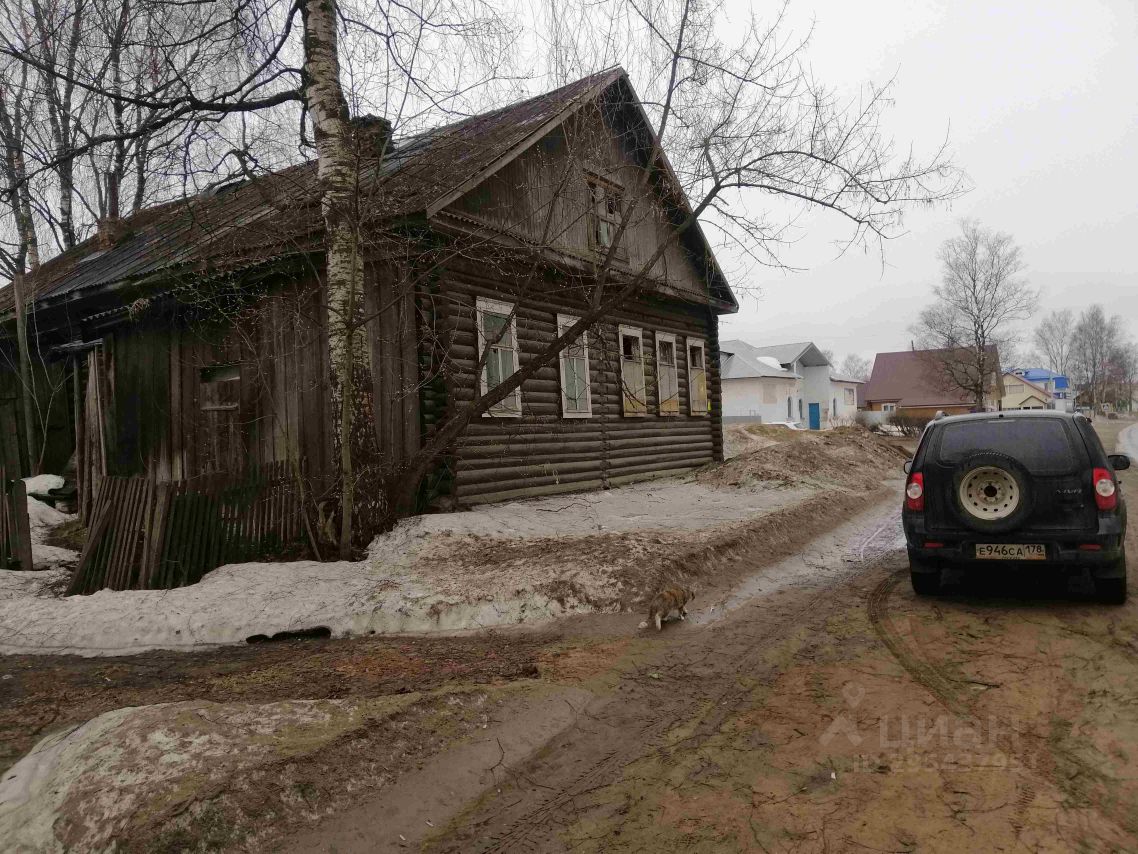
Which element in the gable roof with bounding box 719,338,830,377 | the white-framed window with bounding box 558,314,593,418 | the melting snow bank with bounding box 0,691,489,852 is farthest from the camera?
the gable roof with bounding box 719,338,830,377

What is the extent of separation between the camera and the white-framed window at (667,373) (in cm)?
1544

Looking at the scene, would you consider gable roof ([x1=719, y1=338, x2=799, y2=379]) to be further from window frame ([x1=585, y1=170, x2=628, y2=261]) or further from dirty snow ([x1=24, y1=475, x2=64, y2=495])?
dirty snow ([x1=24, y1=475, x2=64, y2=495])

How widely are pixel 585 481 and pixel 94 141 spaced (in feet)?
28.2

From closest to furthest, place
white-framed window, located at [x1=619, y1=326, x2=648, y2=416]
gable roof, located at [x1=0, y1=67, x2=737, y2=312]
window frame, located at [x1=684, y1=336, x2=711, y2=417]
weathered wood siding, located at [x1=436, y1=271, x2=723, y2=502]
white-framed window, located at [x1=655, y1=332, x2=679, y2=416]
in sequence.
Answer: gable roof, located at [x1=0, y1=67, x2=737, y2=312] → weathered wood siding, located at [x1=436, y1=271, x2=723, y2=502] → white-framed window, located at [x1=619, y1=326, x2=648, y2=416] → white-framed window, located at [x1=655, y1=332, x2=679, y2=416] → window frame, located at [x1=684, y1=336, x2=711, y2=417]

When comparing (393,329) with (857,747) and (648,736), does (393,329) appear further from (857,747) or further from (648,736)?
(857,747)

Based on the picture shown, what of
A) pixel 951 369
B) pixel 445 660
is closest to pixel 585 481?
pixel 445 660

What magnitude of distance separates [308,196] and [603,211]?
719cm

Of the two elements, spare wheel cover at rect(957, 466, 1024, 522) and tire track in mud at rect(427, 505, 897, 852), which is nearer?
tire track in mud at rect(427, 505, 897, 852)

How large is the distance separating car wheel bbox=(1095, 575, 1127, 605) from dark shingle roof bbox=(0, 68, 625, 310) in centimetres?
716

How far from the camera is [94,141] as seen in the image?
810cm

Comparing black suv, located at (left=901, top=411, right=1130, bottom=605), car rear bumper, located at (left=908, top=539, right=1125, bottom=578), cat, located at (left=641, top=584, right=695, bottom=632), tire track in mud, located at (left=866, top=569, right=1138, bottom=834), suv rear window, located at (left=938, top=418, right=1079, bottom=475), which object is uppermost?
suv rear window, located at (left=938, top=418, right=1079, bottom=475)

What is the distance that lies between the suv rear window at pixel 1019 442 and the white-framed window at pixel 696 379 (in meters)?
10.6

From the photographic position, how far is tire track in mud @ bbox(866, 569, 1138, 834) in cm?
Answer: 298

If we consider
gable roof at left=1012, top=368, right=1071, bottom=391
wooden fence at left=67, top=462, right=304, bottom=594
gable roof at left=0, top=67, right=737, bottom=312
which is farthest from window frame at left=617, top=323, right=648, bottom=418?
gable roof at left=1012, top=368, right=1071, bottom=391
